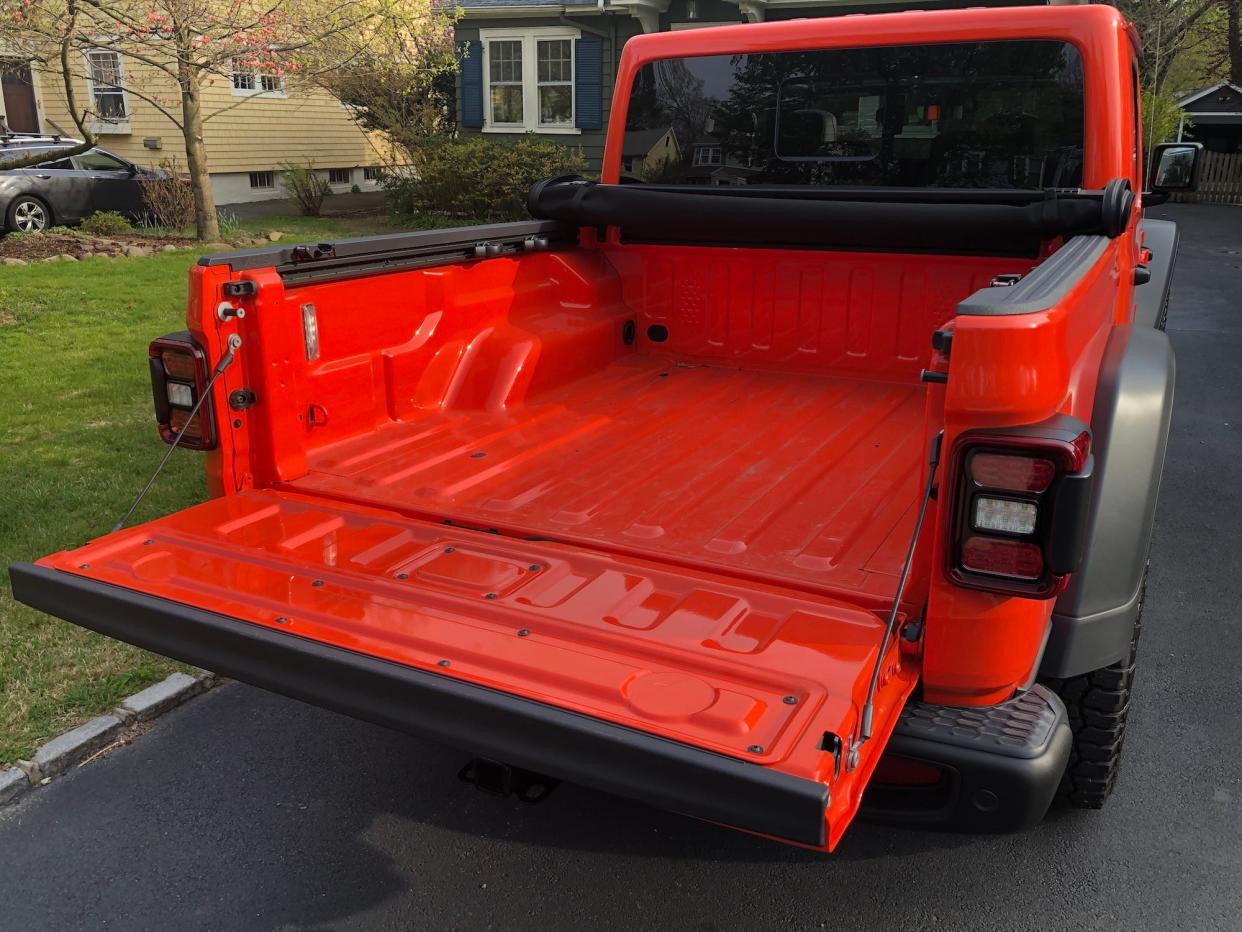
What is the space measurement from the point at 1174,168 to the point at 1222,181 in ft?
72.6

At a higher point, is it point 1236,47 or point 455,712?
point 1236,47

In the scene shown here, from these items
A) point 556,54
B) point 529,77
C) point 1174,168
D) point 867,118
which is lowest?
point 1174,168

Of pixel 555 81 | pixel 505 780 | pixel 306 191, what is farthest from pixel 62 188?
pixel 505 780

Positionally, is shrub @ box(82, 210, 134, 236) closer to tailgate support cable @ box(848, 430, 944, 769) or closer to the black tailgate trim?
the black tailgate trim

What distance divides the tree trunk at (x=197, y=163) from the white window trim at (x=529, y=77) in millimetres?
6675

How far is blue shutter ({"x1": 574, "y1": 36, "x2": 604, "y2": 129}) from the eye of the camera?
59.9 ft

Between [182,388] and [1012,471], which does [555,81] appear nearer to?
[182,388]

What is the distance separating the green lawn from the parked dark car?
314 cm

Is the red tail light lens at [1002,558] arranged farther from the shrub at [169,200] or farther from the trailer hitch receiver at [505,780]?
the shrub at [169,200]

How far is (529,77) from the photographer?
19.0 meters

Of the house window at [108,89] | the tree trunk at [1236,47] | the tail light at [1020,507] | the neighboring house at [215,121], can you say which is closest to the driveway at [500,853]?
the tail light at [1020,507]

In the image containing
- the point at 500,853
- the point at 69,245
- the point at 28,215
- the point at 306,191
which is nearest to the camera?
the point at 500,853

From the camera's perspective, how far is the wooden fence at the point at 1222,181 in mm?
23562

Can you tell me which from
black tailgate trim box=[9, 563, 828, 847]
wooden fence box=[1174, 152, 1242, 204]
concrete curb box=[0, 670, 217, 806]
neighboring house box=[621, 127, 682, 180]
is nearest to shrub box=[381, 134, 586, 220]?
neighboring house box=[621, 127, 682, 180]
